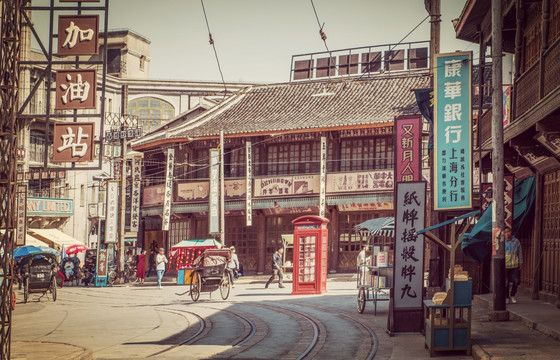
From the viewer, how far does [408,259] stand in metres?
16.9

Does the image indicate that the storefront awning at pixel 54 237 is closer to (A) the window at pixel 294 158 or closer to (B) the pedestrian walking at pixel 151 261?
(B) the pedestrian walking at pixel 151 261

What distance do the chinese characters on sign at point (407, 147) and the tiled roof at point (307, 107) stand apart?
16911mm

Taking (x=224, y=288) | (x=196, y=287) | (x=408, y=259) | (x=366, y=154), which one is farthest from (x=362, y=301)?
(x=366, y=154)

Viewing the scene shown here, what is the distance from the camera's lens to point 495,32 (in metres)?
17.5

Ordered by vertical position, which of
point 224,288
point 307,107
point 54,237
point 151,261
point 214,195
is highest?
point 307,107

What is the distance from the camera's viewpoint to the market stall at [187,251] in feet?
125

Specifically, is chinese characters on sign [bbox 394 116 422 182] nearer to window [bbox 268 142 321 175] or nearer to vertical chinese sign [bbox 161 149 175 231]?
window [bbox 268 142 321 175]

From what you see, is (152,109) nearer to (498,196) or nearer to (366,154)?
(366,154)

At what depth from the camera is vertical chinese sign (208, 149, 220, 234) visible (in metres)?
40.2

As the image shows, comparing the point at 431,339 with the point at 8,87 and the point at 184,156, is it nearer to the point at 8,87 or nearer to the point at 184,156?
the point at 8,87

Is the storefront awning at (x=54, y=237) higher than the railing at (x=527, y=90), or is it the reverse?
the railing at (x=527, y=90)

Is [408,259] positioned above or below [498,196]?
below

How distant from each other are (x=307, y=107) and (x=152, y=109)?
23.2m

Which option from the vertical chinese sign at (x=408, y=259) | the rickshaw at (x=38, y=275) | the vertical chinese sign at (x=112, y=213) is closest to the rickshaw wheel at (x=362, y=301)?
the vertical chinese sign at (x=408, y=259)
